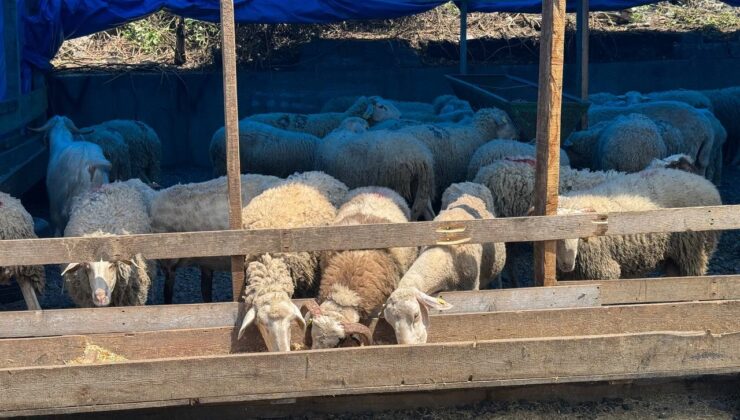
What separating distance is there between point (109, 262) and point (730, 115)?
11937mm

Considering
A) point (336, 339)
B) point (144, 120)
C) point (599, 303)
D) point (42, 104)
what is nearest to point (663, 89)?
point (144, 120)

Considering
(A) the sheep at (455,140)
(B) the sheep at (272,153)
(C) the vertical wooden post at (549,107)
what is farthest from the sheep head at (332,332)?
(B) the sheep at (272,153)

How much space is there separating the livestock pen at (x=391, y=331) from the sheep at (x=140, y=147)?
7.29 meters

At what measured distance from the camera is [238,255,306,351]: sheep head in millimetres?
5027

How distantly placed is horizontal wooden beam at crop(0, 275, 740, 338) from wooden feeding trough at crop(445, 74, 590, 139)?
165 inches

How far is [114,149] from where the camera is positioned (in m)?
11.4

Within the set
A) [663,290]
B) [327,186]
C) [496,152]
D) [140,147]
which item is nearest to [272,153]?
[140,147]

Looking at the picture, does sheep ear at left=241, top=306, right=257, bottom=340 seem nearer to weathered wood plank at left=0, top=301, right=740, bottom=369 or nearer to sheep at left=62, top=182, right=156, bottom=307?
weathered wood plank at left=0, top=301, right=740, bottom=369

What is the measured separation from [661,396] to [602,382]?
1.23 feet

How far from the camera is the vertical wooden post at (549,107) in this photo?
16.8 ft

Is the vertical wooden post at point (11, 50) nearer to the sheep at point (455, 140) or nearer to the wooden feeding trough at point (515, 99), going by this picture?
the sheep at point (455, 140)

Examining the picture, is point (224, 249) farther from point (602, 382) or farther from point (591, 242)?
point (591, 242)

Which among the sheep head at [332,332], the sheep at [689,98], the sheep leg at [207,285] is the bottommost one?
the sheep leg at [207,285]

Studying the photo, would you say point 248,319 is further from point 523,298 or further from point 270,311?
point 523,298
